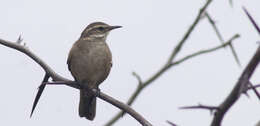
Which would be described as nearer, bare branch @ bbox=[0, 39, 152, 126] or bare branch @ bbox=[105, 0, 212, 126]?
bare branch @ bbox=[0, 39, 152, 126]

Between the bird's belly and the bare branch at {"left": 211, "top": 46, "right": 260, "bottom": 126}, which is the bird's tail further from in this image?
the bare branch at {"left": 211, "top": 46, "right": 260, "bottom": 126}

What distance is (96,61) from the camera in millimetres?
6484

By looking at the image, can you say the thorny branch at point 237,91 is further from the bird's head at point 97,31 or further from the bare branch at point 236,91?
the bird's head at point 97,31

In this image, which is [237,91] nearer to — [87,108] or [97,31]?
[87,108]

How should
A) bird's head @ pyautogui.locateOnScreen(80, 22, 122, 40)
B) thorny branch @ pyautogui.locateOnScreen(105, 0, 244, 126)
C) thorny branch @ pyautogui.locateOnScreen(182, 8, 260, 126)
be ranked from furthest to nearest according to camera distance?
bird's head @ pyautogui.locateOnScreen(80, 22, 122, 40), thorny branch @ pyautogui.locateOnScreen(105, 0, 244, 126), thorny branch @ pyautogui.locateOnScreen(182, 8, 260, 126)

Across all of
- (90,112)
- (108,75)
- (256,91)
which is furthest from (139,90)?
(108,75)

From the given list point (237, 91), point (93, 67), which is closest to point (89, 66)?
point (93, 67)

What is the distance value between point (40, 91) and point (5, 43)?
0.36 metres

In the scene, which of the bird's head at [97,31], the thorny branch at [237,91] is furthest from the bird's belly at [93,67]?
the thorny branch at [237,91]

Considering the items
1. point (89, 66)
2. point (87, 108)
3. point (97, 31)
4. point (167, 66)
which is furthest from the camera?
point (97, 31)

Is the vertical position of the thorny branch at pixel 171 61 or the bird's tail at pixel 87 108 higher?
the thorny branch at pixel 171 61

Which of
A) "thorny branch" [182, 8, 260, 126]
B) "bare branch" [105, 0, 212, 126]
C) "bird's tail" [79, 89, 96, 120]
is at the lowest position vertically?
"bird's tail" [79, 89, 96, 120]

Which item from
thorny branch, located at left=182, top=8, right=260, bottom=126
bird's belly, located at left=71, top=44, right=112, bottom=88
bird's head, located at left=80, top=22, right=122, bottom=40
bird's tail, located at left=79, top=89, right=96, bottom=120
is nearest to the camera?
thorny branch, located at left=182, top=8, right=260, bottom=126

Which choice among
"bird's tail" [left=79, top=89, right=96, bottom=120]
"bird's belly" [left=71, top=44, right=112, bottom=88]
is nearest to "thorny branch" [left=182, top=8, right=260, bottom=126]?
"bird's tail" [left=79, top=89, right=96, bottom=120]
